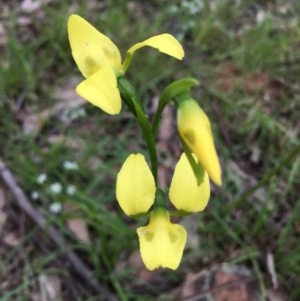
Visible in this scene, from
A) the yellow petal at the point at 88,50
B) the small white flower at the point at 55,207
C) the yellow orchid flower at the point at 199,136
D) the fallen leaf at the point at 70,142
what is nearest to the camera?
the yellow orchid flower at the point at 199,136

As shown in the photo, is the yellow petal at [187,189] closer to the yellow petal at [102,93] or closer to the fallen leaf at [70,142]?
the yellow petal at [102,93]

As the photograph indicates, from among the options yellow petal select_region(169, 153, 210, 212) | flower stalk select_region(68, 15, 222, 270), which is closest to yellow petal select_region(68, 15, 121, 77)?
flower stalk select_region(68, 15, 222, 270)

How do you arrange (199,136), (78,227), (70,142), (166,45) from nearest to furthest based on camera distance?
(199,136) < (166,45) < (78,227) < (70,142)

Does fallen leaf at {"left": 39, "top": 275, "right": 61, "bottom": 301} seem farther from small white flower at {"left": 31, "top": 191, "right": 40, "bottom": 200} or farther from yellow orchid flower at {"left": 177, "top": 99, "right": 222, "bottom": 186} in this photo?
yellow orchid flower at {"left": 177, "top": 99, "right": 222, "bottom": 186}

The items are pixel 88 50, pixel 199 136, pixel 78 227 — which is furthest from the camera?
pixel 78 227

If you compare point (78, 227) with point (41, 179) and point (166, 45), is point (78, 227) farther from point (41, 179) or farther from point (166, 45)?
point (166, 45)

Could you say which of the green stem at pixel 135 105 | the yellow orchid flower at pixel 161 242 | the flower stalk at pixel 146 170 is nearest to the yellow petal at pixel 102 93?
the flower stalk at pixel 146 170

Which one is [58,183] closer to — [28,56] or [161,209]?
[28,56]

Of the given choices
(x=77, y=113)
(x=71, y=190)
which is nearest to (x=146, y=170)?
(x=71, y=190)
